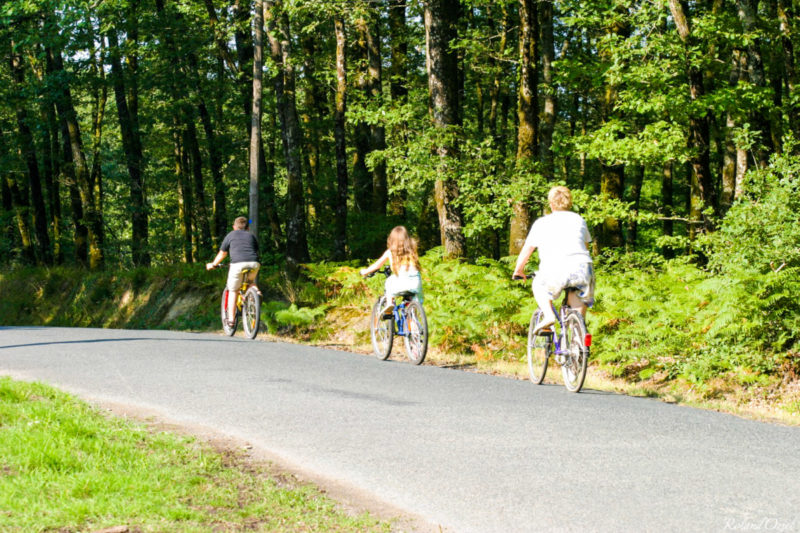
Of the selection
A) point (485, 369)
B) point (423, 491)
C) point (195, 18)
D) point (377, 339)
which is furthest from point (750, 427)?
point (195, 18)

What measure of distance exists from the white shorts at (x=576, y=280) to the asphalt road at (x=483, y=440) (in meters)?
1.21

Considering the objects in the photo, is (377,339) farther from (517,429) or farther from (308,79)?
(308,79)

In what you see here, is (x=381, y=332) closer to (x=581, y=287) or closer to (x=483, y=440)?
(x=581, y=287)

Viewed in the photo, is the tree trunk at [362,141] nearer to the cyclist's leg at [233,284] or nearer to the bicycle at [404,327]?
the cyclist's leg at [233,284]

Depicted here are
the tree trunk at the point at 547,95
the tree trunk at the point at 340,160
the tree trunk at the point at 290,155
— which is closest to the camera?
the tree trunk at the point at 547,95

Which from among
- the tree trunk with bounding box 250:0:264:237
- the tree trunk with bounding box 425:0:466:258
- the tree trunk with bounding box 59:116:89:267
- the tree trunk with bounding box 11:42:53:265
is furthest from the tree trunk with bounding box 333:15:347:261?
the tree trunk with bounding box 11:42:53:265

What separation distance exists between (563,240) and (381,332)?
445 cm

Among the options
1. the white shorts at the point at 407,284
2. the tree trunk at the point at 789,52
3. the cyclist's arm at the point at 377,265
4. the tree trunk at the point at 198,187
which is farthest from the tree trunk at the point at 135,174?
the tree trunk at the point at 789,52

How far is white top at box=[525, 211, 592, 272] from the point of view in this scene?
8898 mm

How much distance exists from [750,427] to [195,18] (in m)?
29.3

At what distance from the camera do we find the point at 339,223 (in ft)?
84.7

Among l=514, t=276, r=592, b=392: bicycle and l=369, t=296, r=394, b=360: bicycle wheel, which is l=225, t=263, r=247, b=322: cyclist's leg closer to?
l=369, t=296, r=394, b=360: bicycle wheel

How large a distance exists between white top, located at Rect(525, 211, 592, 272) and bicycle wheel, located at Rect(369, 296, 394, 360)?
3821 mm

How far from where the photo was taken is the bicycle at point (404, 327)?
11648 mm
